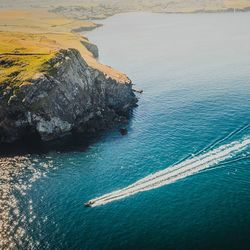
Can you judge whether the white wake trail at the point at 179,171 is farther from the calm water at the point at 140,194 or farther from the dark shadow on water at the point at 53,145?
the dark shadow on water at the point at 53,145

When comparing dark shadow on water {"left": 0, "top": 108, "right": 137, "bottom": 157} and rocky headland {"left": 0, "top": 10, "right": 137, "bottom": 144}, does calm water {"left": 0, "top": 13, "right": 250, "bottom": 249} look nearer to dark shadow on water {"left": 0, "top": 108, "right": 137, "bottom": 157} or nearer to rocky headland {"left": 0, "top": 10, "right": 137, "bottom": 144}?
dark shadow on water {"left": 0, "top": 108, "right": 137, "bottom": 157}

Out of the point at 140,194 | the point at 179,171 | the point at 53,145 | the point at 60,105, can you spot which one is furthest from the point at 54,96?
the point at 140,194

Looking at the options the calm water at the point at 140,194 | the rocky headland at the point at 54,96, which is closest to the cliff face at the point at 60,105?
the rocky headland at the point at 54,96

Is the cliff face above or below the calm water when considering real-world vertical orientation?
above

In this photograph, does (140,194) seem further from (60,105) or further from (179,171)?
(60,105)

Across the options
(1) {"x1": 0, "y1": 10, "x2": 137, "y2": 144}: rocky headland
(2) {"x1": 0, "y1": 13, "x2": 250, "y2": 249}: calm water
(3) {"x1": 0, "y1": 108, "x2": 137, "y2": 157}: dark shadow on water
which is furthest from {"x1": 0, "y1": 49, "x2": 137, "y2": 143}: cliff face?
(2) {"x1": 0, "y1": 13, "x2": 250, "y2": 249}: calm water

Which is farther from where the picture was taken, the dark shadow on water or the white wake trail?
the dark shadow on water
